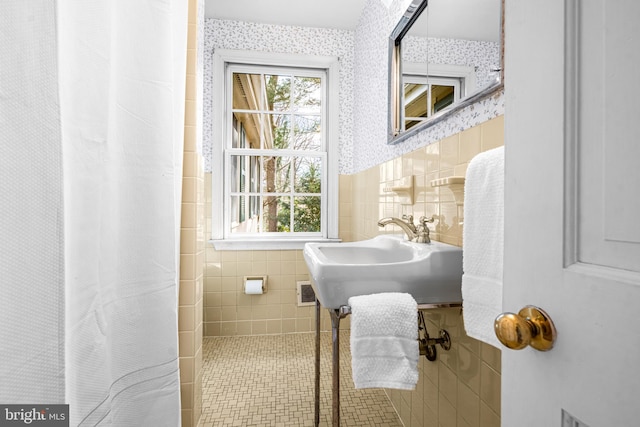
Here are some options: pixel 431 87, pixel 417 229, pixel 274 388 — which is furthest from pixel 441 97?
pixel 274 388

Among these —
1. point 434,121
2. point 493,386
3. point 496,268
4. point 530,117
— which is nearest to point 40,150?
point 530,117

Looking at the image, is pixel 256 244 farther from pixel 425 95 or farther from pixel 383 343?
pixel 383 343

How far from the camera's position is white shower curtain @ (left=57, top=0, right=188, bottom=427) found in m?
0.53

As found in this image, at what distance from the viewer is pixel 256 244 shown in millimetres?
2582

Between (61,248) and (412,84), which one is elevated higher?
(412,84)

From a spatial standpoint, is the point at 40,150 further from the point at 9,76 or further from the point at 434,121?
the point at 434,121

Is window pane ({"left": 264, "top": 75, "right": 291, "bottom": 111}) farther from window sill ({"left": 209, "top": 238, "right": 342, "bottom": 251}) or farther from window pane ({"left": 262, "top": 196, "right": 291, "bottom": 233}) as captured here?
window sill ({"left": 209, "top": 238, "right": 342, "bottom": 251})

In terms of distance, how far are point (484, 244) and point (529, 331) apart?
A: 1.24 feet

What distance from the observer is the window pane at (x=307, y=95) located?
277 cm

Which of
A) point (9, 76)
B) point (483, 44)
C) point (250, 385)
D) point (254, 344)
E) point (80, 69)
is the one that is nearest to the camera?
point (9, 76)

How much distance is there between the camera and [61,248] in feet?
1.43

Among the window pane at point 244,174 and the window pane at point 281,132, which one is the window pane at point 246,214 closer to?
the window pane at point 244,174

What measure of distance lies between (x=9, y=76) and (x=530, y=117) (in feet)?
2.12

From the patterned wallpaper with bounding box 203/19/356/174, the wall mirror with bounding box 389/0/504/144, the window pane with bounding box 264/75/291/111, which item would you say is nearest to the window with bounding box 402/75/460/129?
the wall mirror with bounding box 389/0/504/144
